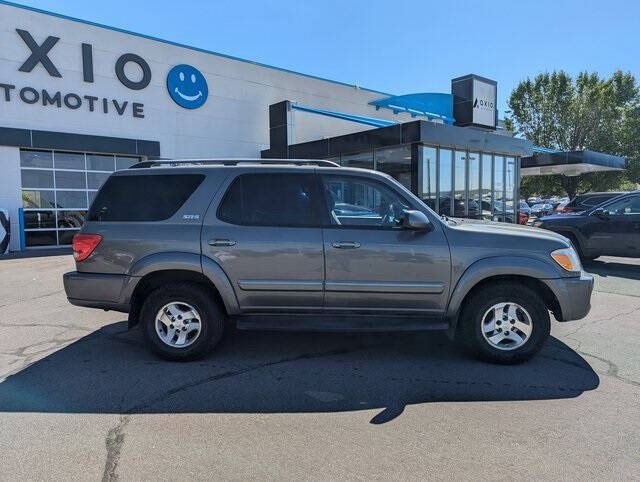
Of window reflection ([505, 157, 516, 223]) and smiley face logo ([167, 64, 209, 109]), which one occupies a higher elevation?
smiley face logo ([167, 64, 209, 109])

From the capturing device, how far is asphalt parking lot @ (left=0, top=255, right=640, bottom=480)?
114 inches

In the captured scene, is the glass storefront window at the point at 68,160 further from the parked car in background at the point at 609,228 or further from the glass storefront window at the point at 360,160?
the parked car in background at the point at 609,228

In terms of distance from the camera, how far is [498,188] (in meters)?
16.8

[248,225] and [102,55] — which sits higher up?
[102,55]

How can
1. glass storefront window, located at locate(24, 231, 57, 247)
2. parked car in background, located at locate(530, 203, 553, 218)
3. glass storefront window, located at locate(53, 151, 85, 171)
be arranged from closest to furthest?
glass storefront window, located at locate(24, 231, 57, 247) → glass storefront window, located at locate(53, 151, 85, 171) → parked car in background, located at locate(530, 203, 553, 218)

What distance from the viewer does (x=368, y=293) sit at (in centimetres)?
448

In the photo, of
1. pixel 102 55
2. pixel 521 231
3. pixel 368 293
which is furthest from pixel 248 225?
pixel 102 55

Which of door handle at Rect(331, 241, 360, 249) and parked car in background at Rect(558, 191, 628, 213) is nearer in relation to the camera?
door handle at Rect(331, 241, 360, 249)

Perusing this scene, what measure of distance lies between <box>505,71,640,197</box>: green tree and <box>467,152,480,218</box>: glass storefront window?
17743mm

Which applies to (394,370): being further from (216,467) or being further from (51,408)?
(51,408)

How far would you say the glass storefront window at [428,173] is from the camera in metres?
13.6

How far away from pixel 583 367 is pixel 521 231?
4.69 feet

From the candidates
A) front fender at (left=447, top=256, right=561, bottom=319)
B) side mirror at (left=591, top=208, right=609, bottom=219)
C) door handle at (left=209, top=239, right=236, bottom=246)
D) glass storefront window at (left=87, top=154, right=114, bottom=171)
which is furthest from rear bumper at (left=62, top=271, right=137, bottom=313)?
glass storefront window at (left=87, top=154, right=114, bottom=171)

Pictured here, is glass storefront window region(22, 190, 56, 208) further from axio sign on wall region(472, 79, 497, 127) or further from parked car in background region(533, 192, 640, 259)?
axio sign on wall region(472, 79, 497, 127)
